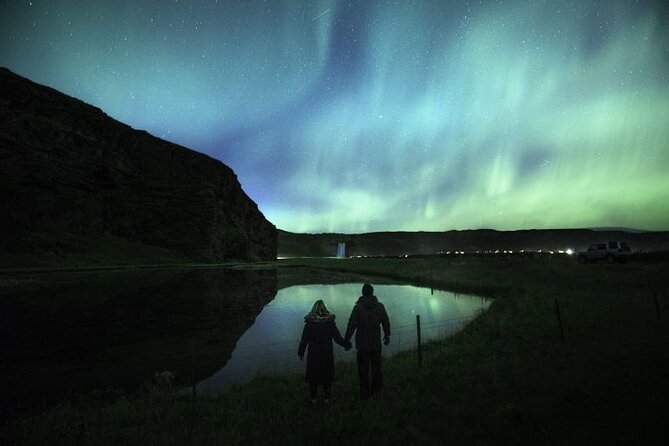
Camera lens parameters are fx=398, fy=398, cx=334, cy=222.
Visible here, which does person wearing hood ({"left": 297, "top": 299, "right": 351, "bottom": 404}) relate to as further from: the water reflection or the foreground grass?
the water reflection

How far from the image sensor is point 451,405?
8648 mm

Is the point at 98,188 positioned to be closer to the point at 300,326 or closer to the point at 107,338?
the point at 107,338

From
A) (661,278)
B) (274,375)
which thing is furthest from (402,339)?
(661,278)

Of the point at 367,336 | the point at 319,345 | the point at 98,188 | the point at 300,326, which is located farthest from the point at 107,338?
the point at 98,188

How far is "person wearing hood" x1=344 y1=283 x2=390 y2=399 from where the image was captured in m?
9.37

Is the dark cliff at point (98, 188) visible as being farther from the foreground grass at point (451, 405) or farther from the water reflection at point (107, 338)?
the foreground grass at point (451, 405)

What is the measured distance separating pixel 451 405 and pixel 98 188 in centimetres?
12526

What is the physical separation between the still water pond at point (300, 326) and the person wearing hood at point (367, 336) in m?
5.34

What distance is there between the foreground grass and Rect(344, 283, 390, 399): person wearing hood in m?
0.43

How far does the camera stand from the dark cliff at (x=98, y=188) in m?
87.8

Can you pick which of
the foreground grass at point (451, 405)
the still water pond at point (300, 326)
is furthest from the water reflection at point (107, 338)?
the foreground grass at point (451, 405)

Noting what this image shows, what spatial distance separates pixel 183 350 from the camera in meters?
17.9

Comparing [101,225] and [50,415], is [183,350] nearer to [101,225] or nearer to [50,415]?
[50,415]

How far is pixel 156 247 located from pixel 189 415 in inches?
4567
